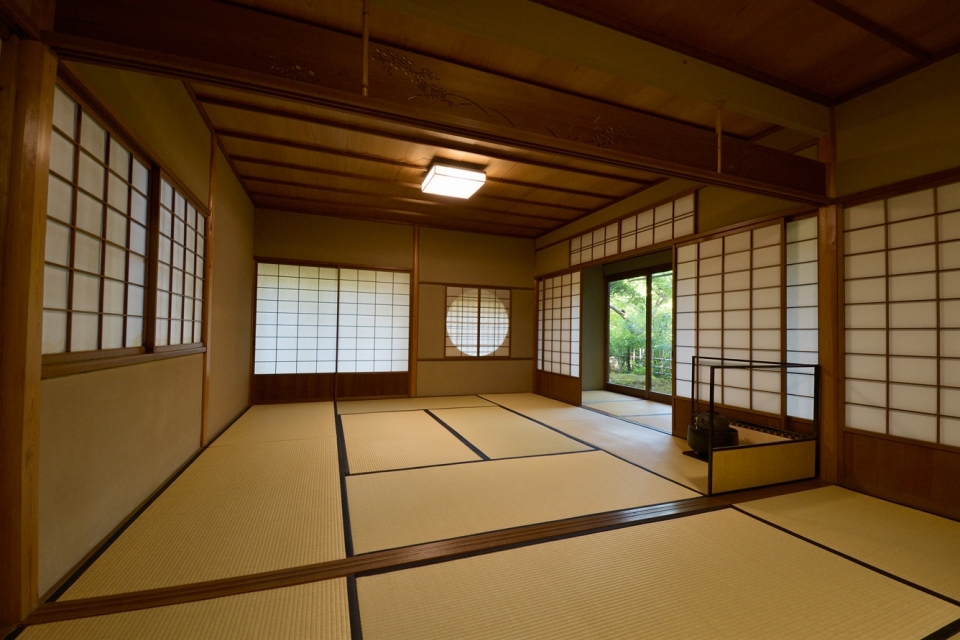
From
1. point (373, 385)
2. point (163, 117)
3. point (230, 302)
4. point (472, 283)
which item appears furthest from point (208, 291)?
point (472, 283)

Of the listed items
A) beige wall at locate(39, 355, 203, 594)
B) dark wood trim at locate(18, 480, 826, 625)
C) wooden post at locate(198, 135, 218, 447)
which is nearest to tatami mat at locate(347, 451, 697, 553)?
dark wood trim at locate(18, 480, 826, 625)

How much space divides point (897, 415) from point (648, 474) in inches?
59.7

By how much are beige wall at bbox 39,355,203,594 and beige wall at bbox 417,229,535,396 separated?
365 centimetres

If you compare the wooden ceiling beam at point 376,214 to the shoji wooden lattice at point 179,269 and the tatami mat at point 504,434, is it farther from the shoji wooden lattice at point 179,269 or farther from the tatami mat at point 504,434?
the tatami mat at point 504,434

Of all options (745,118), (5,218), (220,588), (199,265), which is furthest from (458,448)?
(745,118)

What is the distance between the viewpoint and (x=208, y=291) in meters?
3.42

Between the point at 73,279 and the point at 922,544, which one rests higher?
the point at 73,279

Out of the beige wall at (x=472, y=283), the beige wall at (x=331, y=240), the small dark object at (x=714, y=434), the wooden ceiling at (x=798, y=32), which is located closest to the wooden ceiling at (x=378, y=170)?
the beige wall at (x=331, y=240)

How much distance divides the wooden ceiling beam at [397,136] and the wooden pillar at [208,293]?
1.93 feet

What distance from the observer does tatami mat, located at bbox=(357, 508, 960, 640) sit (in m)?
1.35

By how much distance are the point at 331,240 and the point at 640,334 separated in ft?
17.0

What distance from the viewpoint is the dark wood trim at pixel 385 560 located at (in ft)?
4.69

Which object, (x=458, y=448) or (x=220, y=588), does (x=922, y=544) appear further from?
(x=220, y=588)

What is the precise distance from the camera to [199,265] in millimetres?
3287
